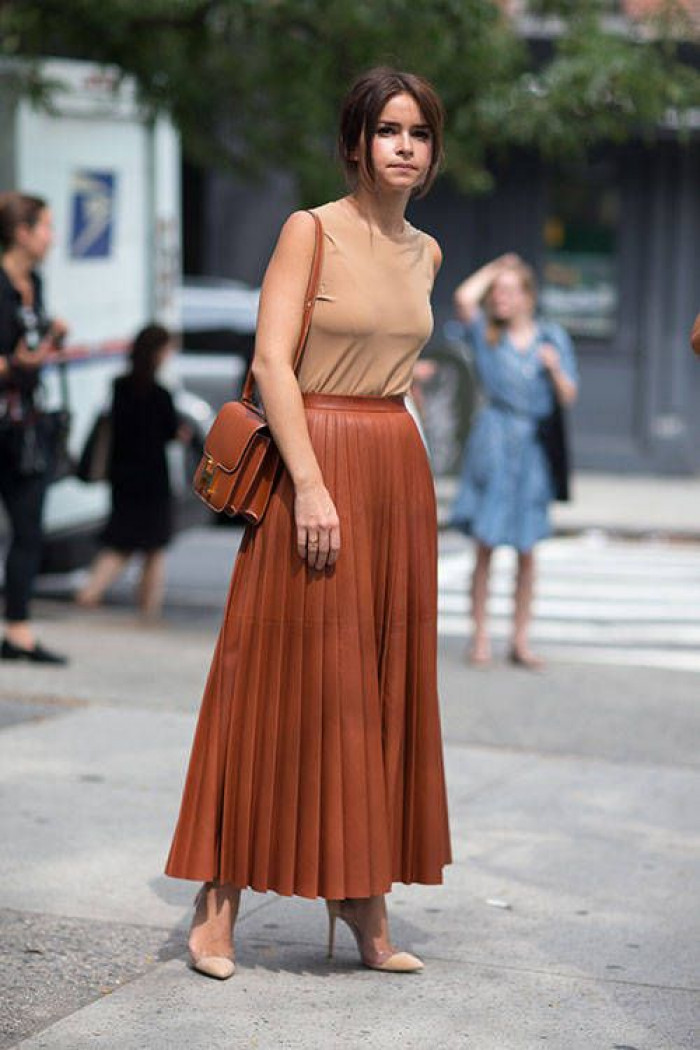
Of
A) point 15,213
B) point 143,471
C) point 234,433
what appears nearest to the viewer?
point 234,433

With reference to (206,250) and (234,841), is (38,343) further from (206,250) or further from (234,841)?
(206,250)

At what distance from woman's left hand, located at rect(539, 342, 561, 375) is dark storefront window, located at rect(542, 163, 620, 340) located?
9593 mm

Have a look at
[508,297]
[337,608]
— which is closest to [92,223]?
[508,297]

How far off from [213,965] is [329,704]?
669 millimetres

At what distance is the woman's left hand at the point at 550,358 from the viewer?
941 cm

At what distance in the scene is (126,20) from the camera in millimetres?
10242

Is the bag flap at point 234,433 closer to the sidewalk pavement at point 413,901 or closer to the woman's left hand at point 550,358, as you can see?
the sidewalk pavement at point 413,901

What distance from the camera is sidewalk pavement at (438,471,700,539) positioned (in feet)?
50.7

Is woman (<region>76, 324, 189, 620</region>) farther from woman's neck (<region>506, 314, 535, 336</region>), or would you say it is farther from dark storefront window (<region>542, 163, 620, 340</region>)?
dark storefront window (<region>542, 163, 620, 340</region>)

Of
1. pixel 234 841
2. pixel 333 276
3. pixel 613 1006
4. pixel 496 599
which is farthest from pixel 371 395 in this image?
pixel 496 599

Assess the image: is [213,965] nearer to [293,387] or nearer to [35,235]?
[293,387]

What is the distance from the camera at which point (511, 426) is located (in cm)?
952

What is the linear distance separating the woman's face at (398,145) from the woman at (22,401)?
4.13 meters

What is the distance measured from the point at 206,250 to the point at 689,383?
5.27 metres
